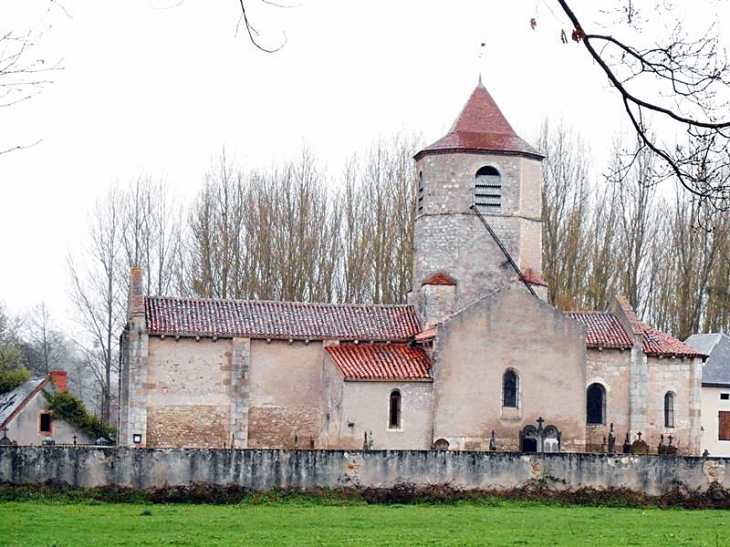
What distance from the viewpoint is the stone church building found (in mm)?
38344

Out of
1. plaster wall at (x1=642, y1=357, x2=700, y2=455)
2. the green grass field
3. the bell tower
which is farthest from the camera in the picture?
the bell tower

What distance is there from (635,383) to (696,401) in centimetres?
222

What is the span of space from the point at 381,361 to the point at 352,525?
15.3 meters

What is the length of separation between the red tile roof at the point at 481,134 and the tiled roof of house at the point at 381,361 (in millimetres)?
7003

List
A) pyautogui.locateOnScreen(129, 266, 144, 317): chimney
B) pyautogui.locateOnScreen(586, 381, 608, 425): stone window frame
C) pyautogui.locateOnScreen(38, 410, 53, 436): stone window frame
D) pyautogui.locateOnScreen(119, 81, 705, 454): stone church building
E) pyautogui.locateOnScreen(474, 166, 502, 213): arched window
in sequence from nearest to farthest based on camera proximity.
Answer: pyautogui.locateOnScreen(119, 81, 705, 454): stone church building < pyautogui.locateOnScreen(129, 266, 144, 317): chimney < pyautogui.locateOnScreen(586, 381, 608, 425): stone window frame < pyautogui.locateOnScreen(474, 166, 502, 213): arched window < pyautogui.locateOnScreen(38, 410, 53, 436): stone window frame

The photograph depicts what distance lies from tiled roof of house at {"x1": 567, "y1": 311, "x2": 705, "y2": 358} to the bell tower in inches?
78.0

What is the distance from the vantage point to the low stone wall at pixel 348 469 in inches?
1107

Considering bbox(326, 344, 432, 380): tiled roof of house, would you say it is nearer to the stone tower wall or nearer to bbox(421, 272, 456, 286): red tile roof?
bbox(421, 272, 456, 286): red tile roof

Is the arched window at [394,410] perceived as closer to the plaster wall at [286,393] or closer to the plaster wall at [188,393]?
the plaster wall at [286,393]

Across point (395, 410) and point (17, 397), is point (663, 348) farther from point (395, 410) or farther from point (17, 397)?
point (17, 397)

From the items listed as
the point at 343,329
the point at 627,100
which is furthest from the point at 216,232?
the point at 627,100

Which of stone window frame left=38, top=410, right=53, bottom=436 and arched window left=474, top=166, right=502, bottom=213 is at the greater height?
arched window left=474, top=166, right=502, bottom=213

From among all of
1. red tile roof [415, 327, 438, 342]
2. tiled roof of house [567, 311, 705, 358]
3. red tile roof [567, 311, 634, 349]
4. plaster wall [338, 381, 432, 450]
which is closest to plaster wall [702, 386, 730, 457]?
tiled roof of house [567, 311, 705, 358]

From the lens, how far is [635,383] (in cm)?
4066
